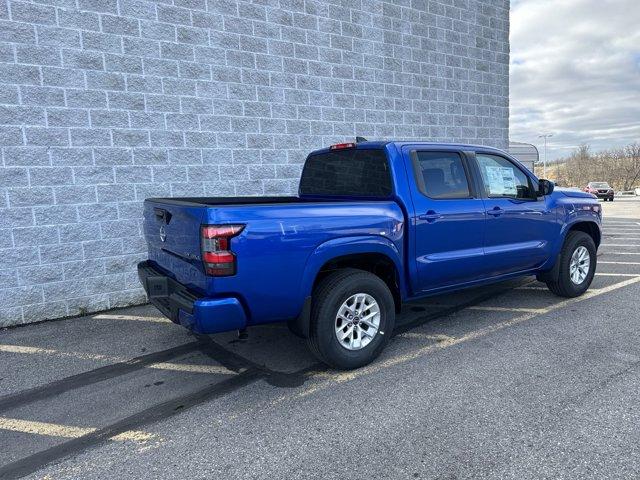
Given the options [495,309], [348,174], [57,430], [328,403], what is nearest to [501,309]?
[495,309]

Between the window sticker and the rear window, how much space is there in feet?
4.61

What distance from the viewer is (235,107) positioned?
685cm

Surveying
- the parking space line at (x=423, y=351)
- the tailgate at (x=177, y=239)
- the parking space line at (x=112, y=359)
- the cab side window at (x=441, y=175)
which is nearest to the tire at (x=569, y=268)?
the parking space line at (x=423, y=351)

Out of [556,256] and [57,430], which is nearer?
[57,430]

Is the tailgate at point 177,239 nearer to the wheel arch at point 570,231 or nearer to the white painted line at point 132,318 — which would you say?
the white painted line at point 132,318

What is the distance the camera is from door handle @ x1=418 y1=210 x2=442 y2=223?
432 cm

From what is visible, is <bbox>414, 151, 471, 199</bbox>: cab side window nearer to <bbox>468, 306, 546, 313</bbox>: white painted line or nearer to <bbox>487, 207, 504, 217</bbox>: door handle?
<bbox>487, 207, 504, 217</bbox>: door handle

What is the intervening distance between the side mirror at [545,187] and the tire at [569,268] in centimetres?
84

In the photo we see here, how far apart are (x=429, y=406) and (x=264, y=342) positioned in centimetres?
193

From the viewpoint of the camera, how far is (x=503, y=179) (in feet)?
17.0

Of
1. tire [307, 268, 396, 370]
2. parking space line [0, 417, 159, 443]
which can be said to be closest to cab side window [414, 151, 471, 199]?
tire [307, 268, 396, 370]

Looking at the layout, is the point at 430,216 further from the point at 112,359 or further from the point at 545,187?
the point at 112,359

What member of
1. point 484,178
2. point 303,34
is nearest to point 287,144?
point 303,34

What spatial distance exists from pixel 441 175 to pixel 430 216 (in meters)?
0.55
